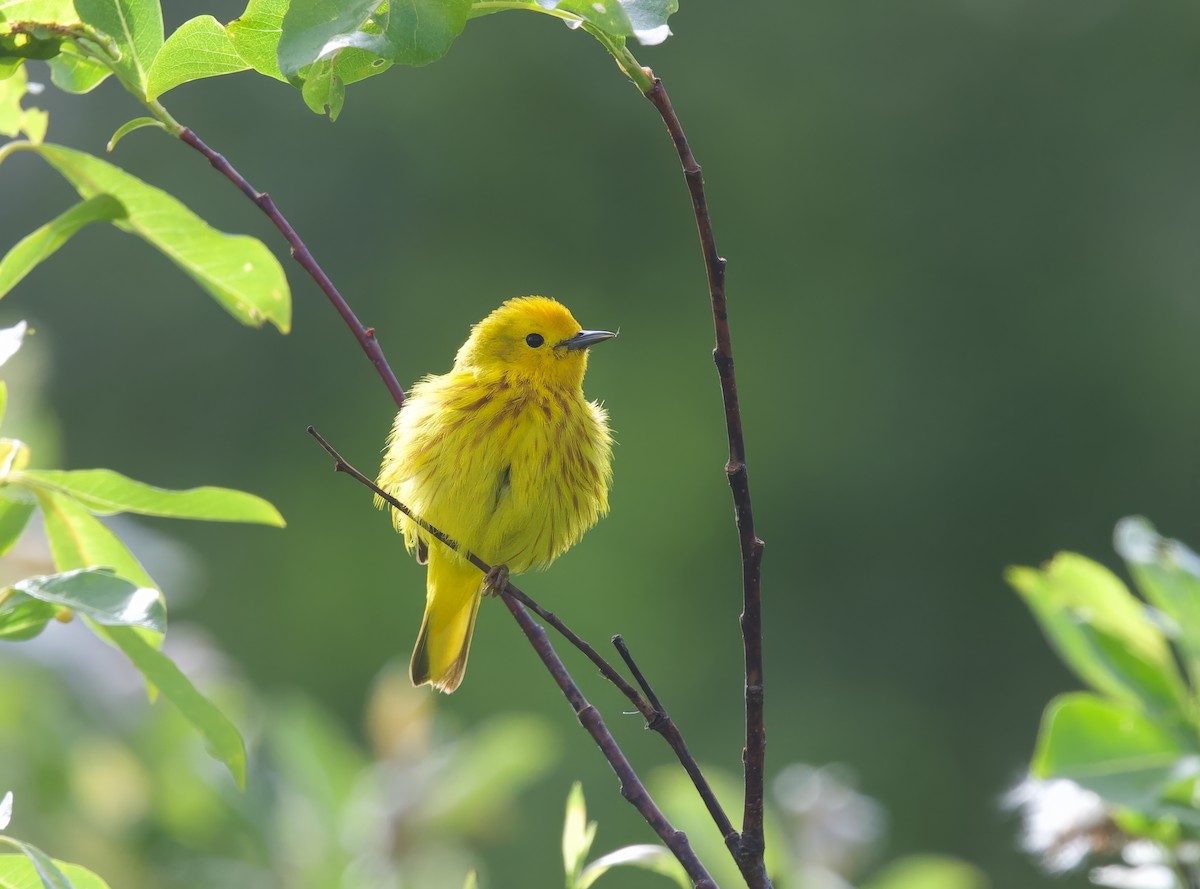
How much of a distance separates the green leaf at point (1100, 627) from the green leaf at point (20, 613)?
66.2 inches

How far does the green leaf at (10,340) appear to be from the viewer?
1.85 metres

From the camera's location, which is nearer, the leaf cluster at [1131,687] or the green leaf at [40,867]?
the green leaf at [40,867]

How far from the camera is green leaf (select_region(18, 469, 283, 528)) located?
2.04m

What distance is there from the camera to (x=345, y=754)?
186 inches

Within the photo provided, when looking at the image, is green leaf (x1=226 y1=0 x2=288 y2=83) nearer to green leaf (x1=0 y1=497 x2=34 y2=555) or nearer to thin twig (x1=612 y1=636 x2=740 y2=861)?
green leaf (x1=0 y1=497 x2=34 y2=555)

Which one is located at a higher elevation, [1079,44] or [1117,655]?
[1079,44]

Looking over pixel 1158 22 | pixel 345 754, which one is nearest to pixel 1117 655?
pixel 345 754

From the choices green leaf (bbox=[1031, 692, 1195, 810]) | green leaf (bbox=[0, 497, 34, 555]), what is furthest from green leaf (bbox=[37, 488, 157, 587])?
green leaf (bbox=[1031, 692, 1195, 810])

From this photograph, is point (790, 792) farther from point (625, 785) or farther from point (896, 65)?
point (896, 65)

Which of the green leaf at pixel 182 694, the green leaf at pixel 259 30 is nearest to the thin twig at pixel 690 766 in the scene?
the green leaf at pixel 182 694

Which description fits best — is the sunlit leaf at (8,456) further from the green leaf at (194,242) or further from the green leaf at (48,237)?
the green leaf at (194,242)

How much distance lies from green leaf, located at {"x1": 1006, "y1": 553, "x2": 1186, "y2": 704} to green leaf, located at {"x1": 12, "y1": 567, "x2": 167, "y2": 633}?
162 cm

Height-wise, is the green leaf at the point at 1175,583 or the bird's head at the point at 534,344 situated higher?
the bird's head at the point at 534,344

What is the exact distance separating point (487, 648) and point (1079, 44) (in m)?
9.01
